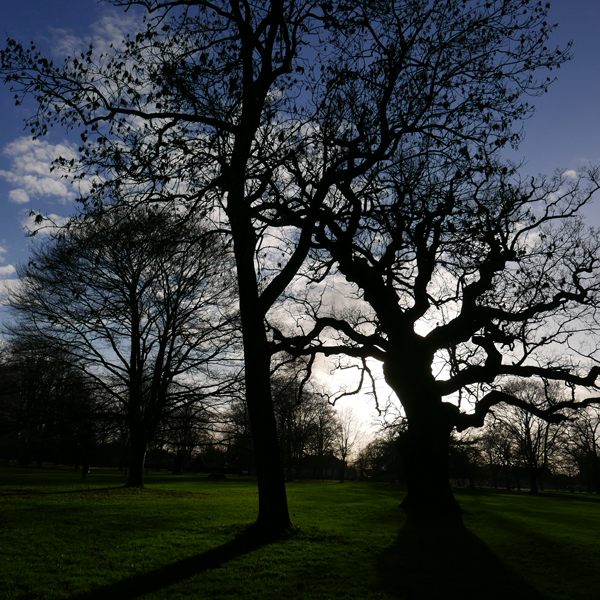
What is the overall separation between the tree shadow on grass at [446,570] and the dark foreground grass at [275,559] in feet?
0.07

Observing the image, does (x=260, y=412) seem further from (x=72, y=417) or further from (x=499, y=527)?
(x=72, y=417)

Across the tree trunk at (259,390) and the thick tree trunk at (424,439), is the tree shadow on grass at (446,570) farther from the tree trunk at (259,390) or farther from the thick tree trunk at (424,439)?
the thick tree trunk at (424,439)

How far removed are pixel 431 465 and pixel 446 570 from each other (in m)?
7.13

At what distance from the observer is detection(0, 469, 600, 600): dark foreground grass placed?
5.89 meters

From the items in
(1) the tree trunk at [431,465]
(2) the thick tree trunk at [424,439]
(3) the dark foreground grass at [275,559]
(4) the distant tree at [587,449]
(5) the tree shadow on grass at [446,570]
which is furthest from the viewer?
(4) the distant tree at [587,449]

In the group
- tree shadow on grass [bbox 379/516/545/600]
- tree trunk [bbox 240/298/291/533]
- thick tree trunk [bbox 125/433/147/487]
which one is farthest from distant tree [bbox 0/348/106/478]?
tree shadow on grass [bbox 379/516/545/600]

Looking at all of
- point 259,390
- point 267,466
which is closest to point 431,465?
point 267,466

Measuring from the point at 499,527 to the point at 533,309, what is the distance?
6.74 metres

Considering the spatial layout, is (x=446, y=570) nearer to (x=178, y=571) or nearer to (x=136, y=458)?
(x=178, y=571)

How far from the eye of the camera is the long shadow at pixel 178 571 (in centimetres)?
546

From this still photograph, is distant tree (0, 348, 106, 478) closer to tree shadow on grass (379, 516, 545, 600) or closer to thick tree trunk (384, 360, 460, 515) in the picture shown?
thick tree trunk (384, 360, 460, 515)

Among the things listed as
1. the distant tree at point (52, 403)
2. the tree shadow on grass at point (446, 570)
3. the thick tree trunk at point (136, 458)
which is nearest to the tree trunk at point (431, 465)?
the tree shadow on grass at point (446, 570)

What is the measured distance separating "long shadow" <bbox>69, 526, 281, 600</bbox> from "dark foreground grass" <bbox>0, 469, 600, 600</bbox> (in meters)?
0.02

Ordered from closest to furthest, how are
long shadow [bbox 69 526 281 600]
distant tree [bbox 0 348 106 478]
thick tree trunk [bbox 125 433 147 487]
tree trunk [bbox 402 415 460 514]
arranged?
long shadow [bbox 69 526 281 600] → tree trunk [bbox 402 415 460 514] → distant tree [bbox 0 348 106 478] → thick tree trunk [bbox 125 433 147 487]
